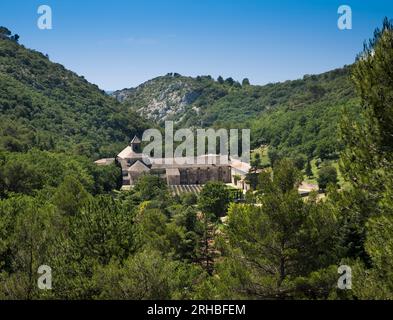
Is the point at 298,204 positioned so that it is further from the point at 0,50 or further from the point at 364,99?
the point at 0,50

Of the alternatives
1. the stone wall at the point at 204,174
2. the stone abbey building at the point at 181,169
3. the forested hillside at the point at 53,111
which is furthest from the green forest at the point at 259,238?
the forested hillside at the point at 53,111

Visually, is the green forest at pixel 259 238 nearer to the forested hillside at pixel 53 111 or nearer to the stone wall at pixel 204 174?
A: the stone wall at pixel 204 174

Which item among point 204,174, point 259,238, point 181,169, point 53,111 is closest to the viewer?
point 259,238

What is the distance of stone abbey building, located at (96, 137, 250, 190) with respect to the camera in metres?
72.6

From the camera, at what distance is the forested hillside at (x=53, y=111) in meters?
75.6

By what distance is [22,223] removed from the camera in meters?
18.2

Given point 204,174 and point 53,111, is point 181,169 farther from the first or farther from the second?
point 53,111

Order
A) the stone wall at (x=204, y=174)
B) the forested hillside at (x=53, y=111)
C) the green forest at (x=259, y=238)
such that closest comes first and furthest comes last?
the green forest at (x=259, y=238)
the forested hillside at (x=53, y=111)
the stone wall at (x=204, y=174)

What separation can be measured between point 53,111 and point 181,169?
116 ft

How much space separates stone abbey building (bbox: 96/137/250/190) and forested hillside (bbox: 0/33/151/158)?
942cm

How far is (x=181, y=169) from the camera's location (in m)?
76.6

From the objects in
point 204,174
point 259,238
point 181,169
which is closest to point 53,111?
point 181,169

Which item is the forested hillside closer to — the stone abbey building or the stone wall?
the stone abbey building

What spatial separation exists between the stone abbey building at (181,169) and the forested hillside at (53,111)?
9.42 m
